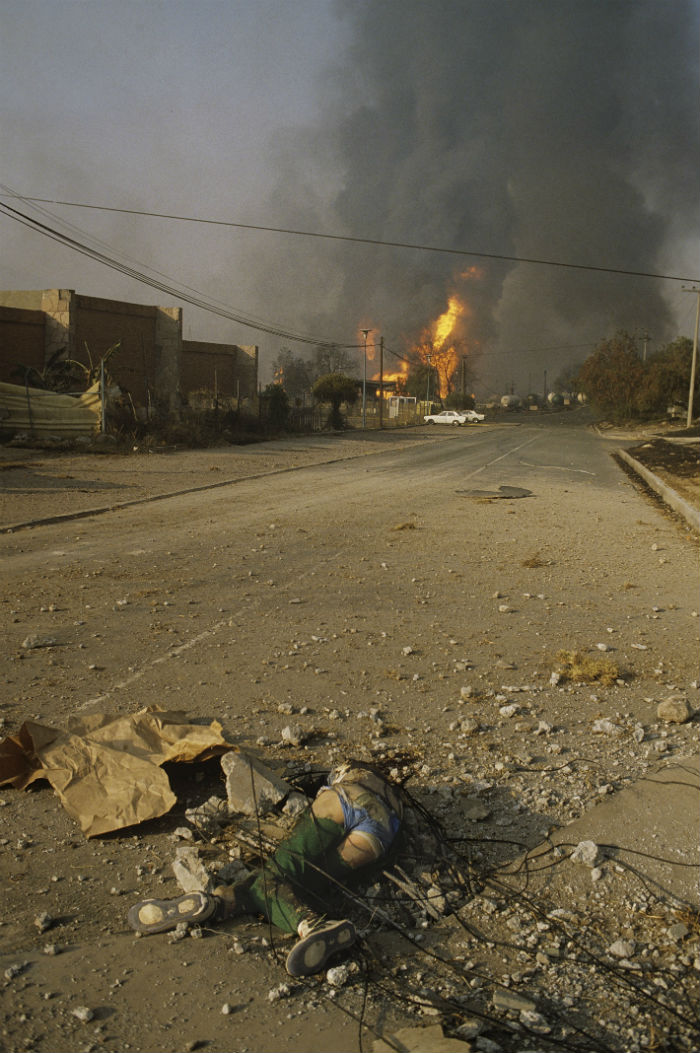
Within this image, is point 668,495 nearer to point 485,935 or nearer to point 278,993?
point 485,935

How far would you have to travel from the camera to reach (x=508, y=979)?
2.46m

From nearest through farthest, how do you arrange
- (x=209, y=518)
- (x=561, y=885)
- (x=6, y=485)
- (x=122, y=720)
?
(x=561, y=885) → (x=122, y=720) → (x=209, y=518) → (x=6, y=485)

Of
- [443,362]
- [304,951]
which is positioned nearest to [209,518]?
[304,951]

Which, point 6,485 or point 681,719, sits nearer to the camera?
point 681,719

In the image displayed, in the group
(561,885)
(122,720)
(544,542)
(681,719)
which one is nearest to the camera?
(561,885)

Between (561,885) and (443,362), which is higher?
(443,362)

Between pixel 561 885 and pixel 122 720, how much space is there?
2.14m

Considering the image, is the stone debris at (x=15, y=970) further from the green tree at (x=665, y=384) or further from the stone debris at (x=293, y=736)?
the green tree at (x=665, y=384)

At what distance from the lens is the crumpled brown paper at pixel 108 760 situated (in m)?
3.30

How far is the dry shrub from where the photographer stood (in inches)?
198

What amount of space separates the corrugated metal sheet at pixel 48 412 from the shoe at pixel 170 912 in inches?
901

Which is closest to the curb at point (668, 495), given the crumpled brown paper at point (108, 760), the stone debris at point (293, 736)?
the stone debris at point (293, 736)

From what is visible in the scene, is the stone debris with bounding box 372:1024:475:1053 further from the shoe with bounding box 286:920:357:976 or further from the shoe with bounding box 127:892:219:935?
the shoe with bounding box 127:892:219:935

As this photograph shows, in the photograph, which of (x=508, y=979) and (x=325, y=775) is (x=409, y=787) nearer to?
(x=325, y=775)
